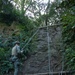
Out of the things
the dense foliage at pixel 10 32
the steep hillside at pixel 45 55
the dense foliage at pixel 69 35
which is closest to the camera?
the dense foliage at pixel 69 35

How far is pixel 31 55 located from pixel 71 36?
7.02 ft

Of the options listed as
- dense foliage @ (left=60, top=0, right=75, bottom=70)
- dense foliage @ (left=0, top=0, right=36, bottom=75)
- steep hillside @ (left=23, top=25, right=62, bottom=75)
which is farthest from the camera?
dense foliage @ (left=0, top=0, right=36, bottom=75)

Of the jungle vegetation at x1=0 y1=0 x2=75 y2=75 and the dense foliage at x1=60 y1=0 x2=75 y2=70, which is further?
the jungle vegetation at x1=0 y1=0 x2=75 y2=75

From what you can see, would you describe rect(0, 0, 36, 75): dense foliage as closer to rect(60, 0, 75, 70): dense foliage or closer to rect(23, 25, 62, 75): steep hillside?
rect(23, 25, 62, 75): steep hillside

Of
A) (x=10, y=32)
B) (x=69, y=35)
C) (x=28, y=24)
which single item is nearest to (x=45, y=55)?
(x=69, y=35)

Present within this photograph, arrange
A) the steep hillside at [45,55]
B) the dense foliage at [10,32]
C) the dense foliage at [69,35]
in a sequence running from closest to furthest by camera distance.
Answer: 1. the dense foliage at [69,35]
2. the steep hillside at [45,55]
3. the dense foliage at [10,32]

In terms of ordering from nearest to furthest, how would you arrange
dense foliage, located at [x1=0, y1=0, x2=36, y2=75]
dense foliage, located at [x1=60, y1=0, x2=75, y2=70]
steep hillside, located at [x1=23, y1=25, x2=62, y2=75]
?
1. dense foliage, located at [x1=60, y1=0, x2=75, y2=70]
2. steep hillside, located at [x1=23, y1=25, x2=62, y2=75]
3. dense foliage, located at [x1=0, y1=0, x2=36, y2=75]

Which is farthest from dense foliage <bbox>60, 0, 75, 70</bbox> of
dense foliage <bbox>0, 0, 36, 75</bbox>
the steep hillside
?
dense foliage <bbox>0, 0, 36, 75</bbox>

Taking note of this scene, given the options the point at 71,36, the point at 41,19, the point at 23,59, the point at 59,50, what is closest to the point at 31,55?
the point at 23,59

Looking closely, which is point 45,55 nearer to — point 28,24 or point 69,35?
point 69,35

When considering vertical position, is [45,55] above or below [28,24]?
below

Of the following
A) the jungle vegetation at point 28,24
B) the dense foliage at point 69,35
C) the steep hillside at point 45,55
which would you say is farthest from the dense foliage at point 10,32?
the dense foliage at point 69,35

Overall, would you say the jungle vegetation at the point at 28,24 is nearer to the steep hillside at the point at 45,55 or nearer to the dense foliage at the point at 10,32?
the dense foliage at the point at 10,32

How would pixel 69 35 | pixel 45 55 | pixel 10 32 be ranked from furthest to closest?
pixel 10 32 < pixel 45 55 < pixel 69 35
